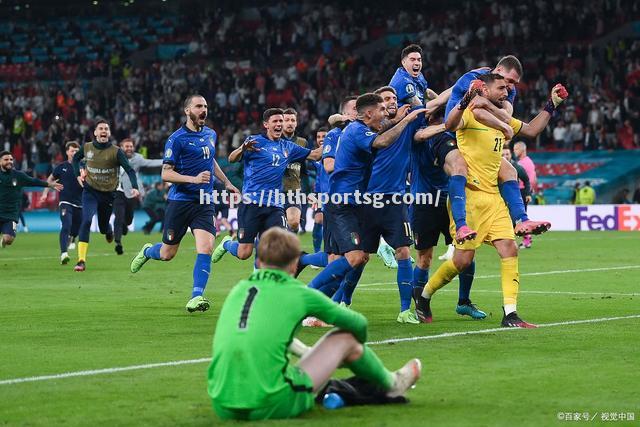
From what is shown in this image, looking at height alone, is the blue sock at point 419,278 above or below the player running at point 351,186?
below

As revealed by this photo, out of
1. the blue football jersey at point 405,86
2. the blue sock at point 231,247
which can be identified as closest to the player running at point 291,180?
the blue sock at point 231,247

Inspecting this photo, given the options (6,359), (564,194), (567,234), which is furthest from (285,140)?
(564,194)

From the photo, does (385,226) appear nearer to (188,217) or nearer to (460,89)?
(460,89)

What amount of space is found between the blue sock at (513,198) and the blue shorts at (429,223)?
88 cm

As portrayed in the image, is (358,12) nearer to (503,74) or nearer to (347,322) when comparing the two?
(503,74)

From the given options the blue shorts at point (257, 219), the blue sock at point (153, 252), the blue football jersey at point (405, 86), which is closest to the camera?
the blue football jersey at point (405, 86)

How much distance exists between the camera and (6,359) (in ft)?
32.2

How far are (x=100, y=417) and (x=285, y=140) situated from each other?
8.96 metres

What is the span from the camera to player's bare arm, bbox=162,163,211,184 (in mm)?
13789

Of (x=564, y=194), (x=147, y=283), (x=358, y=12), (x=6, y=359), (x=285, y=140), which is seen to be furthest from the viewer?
(x=358, y=12)

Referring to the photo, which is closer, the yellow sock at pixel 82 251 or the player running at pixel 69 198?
the yellow sock at pixel 82 251

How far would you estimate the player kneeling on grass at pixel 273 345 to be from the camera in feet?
21.9

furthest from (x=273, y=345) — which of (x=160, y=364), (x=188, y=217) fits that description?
(x=188, y=217)

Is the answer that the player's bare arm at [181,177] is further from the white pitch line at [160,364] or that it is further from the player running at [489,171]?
the white pitch line at [160,364]
